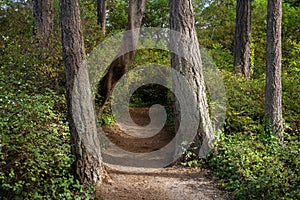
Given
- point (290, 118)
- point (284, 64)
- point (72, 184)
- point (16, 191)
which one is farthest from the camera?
point (284, 64)

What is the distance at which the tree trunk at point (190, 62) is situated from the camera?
716 cm

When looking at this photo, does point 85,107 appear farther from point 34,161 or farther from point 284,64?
point 284,64

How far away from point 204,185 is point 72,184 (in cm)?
238

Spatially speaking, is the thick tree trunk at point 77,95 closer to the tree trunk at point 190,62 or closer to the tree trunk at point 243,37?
the tree trunk at point 190,62

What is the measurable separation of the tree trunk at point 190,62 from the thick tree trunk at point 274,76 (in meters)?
2.02

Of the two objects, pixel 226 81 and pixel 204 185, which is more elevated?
pixel 226 81

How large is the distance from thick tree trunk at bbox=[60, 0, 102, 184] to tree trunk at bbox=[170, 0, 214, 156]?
7.98ft

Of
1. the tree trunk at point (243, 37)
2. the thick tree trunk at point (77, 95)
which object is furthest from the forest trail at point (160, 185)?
the tree trunk at point (243, 37)

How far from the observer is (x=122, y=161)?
765 centimetres

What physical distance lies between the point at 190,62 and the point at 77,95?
2.79 metres

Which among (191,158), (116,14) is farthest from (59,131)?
(116,14)

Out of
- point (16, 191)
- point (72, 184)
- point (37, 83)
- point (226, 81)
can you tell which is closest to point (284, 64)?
point (226, 81)

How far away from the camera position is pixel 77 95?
5500mm

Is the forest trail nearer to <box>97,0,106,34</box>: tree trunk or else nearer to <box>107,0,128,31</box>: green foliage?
<box>97,0,106,34</box>: tree trunk
